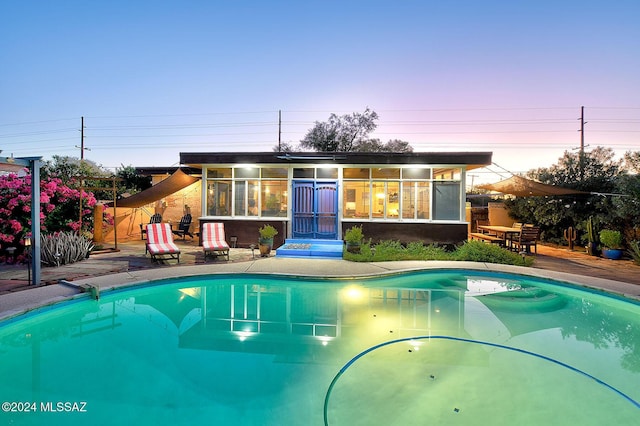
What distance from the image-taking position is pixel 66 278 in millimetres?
6797

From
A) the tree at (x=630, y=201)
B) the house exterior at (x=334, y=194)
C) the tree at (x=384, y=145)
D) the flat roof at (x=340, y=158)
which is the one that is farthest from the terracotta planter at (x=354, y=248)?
the tree at (x=384, y=145)

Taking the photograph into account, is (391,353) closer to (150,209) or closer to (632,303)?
(632,303)

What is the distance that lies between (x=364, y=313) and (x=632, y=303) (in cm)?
506

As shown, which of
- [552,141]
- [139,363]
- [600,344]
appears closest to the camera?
[139,363]

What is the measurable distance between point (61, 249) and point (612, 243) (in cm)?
1634

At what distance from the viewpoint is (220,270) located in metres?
7.97

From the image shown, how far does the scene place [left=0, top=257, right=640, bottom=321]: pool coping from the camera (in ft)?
17.6

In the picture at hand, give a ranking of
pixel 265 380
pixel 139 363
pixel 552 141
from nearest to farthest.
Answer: pixel 265 380 → pixel 139 363 → pixel 552 141

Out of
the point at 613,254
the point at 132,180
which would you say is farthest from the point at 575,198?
the point at 132,180

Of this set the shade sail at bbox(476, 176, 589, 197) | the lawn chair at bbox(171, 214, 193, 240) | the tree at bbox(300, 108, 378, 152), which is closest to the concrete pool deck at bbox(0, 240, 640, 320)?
the shade sail at bbox(476, 176, 589, 197)

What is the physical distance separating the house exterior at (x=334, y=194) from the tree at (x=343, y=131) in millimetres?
19012

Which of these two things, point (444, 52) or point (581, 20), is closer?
point (581, 20)

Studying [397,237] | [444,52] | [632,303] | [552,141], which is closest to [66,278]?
[397,237]

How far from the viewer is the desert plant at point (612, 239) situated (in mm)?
10297
